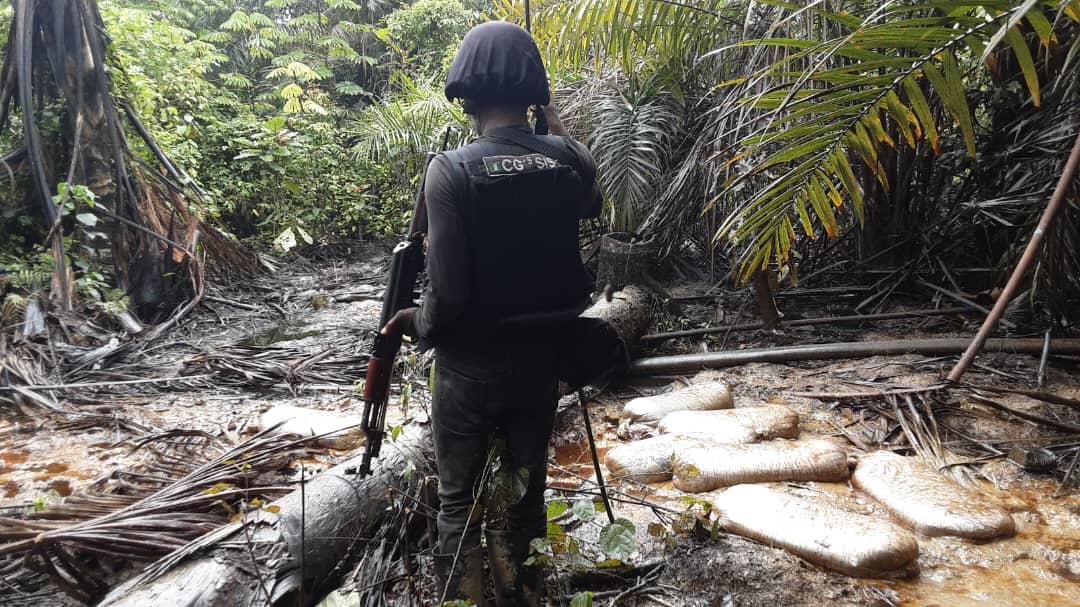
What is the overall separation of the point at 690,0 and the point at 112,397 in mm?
4790

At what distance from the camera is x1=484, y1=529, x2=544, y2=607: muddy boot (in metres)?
1.92

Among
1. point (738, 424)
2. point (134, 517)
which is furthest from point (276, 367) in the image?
point (738, 424)

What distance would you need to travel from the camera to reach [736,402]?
3760 mm

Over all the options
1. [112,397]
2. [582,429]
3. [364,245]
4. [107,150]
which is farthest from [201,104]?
[582,429]

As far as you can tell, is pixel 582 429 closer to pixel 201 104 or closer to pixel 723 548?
pixel 723 548

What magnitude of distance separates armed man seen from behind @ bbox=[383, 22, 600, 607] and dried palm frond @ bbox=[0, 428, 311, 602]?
2.72 feet

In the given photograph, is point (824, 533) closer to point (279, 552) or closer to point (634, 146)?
point (279, 552)

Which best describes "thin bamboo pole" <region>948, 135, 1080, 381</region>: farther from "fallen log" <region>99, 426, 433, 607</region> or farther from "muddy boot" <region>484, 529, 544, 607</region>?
"fallen log" <region>99, 426, 433, 607</region>

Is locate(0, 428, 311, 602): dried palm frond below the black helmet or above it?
below

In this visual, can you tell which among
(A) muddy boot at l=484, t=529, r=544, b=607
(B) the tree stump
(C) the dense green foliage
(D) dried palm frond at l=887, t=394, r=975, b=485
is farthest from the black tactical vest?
(C) the dense green foliage

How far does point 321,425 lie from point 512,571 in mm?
1736

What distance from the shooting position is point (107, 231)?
17.2ft

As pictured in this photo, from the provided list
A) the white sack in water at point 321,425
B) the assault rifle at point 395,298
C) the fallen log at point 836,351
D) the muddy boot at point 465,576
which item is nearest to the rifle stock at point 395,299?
the assault rifle at point 395,298

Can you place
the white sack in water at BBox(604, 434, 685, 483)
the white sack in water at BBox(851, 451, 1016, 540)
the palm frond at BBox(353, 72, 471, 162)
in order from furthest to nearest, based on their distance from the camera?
the palm frond at BBox(353, 72, 471, 162) < the white sack in water at BBox(604, 434, 685, 483) < the white sack in water at BBox(851, 451, 1016, 540)
